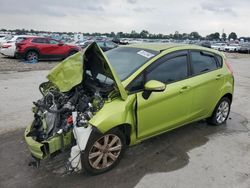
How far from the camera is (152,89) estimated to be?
3881 mm

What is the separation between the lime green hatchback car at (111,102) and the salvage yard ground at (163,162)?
0.30 meters

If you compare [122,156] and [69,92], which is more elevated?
[69,92]

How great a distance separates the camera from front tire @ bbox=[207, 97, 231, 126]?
5.77 metres

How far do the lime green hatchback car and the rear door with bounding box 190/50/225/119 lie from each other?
22 millimetres

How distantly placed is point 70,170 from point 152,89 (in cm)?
148

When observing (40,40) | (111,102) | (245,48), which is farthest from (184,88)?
(245,48)

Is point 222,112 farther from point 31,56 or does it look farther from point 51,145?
point 31,56

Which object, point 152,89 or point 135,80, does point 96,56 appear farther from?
point 152,89

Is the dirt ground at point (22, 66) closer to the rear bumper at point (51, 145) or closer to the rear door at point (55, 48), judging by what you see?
the rear door at point (55, 48)

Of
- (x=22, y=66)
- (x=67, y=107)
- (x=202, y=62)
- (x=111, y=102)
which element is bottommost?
(x=22, y=66)

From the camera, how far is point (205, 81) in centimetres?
512

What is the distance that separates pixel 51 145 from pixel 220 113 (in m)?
3.69

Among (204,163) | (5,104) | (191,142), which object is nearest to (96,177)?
(204,163)

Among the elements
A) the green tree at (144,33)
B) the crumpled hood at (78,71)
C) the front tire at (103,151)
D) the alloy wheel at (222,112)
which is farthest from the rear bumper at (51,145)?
the green tree at (144,33)
